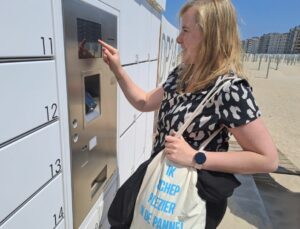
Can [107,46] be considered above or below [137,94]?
above

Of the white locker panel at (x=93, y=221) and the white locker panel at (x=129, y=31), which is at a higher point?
the white locker panel at (x=129, y=31)

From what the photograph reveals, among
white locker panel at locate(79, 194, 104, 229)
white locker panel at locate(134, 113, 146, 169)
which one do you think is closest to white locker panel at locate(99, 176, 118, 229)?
white locker panel at locate(79, 194, 104, 229)

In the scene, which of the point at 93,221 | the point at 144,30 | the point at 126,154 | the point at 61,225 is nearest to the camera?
the point at 61,225

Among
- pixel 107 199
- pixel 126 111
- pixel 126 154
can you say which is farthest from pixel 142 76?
pixel 107 199

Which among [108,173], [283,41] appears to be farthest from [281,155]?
[283,41]

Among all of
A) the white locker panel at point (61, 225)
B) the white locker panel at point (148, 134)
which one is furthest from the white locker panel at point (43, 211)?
the white locker panel at point (148, 134)

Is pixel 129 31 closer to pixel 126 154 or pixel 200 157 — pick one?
pixel 126 154

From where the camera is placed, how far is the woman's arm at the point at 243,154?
1.02 metres

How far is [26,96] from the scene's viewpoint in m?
0.83

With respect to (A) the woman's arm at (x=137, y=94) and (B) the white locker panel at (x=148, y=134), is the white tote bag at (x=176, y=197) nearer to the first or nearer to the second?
(A) the woman's arm at (x=137, y=94)

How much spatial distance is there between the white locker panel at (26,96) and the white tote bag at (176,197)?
51cm

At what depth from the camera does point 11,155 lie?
2.61ft

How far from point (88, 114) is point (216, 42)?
27.6 inches

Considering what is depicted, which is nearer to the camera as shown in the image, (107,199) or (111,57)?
(111,57)
